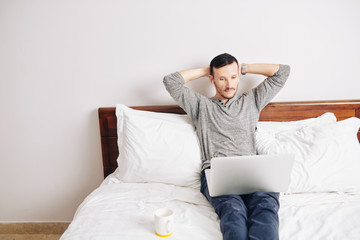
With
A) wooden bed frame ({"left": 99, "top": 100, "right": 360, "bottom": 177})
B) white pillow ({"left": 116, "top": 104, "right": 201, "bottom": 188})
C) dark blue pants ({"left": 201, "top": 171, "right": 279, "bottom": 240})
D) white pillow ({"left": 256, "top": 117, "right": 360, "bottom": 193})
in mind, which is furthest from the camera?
wooden bed frame ({"left": 99, "top": 100, "right": 360, "bottom": 177})

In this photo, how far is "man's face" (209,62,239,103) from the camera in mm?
1535

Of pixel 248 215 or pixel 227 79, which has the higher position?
pixel 227 79

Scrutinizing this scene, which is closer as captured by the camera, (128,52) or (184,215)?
(184,215)

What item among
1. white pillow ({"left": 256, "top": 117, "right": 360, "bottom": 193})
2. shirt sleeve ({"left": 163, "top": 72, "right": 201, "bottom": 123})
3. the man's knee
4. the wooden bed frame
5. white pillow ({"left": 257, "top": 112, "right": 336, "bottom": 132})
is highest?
shirt sleeve ({"left": 163, "top": 72, "right": 201, "bottom": 123})

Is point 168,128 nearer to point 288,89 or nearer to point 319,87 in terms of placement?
point 288,89

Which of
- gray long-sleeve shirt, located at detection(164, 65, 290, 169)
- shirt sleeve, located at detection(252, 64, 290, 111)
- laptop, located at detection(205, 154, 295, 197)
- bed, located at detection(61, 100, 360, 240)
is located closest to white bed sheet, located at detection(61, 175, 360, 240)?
bed, located at detection(61, 100, 360, 240)

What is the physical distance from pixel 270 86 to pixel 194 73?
1.46ft

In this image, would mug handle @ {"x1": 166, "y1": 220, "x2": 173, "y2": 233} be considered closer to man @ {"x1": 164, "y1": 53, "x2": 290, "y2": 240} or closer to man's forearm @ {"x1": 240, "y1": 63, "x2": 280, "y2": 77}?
man @ {"x1": 164, "y1": 53, "x2": 290, "y2": 240}

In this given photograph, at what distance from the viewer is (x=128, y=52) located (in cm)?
173

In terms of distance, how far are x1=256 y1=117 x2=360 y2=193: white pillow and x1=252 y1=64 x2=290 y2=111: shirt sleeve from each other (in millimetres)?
193

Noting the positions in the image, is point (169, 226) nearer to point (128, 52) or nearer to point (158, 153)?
point (158, 153)

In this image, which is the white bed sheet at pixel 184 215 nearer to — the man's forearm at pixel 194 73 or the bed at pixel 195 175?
the bed at pixel 195 175

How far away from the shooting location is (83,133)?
1.85 metres

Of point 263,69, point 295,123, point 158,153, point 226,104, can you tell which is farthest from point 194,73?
point 295,123
